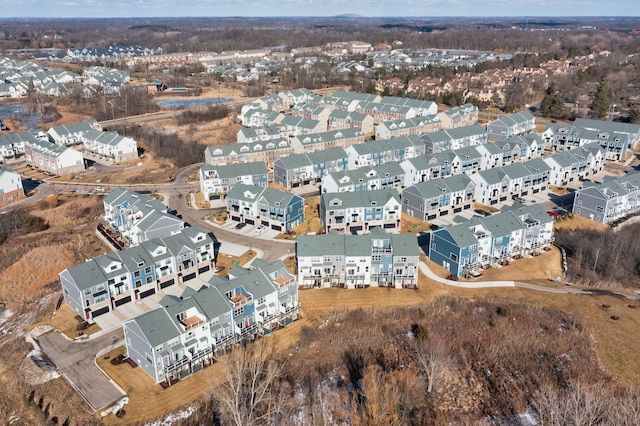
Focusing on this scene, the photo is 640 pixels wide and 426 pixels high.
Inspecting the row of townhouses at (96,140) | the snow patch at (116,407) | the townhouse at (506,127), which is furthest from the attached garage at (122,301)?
the townhouse at (506,127)

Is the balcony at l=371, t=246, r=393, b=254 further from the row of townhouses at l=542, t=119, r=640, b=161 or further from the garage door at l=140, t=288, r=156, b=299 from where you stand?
the row of townhouses at l=542, t=119, r=640, b=161

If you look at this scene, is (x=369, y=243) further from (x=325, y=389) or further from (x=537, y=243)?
(x=537, y=243)

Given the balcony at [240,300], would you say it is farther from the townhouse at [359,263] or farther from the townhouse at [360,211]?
the townhouse at [360,211]

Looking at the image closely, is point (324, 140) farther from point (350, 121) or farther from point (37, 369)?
point (37, 369)

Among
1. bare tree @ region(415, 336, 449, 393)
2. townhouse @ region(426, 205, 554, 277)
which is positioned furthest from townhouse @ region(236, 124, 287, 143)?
bare tree @ region(415, 336, 449, 393)

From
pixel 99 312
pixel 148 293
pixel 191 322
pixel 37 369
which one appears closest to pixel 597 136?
pixel 148 293

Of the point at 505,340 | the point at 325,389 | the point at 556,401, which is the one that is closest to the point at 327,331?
the point at 325,389
